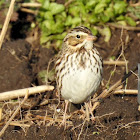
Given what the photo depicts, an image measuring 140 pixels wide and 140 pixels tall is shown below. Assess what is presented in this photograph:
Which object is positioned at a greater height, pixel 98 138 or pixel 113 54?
pixel 113 54

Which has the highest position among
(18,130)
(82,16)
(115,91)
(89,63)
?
(82,16)

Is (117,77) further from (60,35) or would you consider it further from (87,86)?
(87,86)

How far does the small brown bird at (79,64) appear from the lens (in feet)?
16.5

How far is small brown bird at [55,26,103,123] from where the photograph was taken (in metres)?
5.02

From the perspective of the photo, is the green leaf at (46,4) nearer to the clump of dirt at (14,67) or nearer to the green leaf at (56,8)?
the green leaf at (56,8)

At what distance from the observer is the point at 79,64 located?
16.5 ft

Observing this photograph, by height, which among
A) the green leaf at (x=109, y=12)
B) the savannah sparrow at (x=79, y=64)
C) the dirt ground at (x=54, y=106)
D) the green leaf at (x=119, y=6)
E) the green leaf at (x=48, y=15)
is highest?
the green leaf at (x=119, y=6)

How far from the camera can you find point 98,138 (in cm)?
503

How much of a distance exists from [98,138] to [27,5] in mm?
3587

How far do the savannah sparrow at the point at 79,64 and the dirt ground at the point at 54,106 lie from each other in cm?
41

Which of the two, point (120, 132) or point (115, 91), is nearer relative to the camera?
point (120, 132)

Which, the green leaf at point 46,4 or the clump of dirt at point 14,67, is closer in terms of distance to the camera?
the clump of dirt at point 14,67

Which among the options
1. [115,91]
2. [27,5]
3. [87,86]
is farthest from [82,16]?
[87,86]

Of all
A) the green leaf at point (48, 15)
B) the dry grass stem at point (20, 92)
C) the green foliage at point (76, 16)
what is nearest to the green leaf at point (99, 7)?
the green foliage at point (76, 16)
